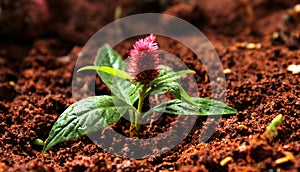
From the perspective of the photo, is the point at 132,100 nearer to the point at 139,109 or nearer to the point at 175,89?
the point at 139,109

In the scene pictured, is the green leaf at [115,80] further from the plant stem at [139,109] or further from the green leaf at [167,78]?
the green leaf at [167,78]

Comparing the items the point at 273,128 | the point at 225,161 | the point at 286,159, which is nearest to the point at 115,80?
the point at 225,161

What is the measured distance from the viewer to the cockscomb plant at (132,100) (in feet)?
7.88

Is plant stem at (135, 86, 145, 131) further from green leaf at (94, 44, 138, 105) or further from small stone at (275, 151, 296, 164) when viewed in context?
small stone at (275, 151, 296, 164)

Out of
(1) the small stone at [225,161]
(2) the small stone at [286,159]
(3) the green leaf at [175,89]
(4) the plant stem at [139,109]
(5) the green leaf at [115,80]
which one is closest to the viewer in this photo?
(2) the small stone at [286,159]

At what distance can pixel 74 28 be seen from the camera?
4.28 metres

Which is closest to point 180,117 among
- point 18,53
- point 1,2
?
point 18,53

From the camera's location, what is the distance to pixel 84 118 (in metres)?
2.48

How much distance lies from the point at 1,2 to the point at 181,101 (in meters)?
2.37

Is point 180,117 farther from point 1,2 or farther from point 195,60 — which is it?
point 1,2

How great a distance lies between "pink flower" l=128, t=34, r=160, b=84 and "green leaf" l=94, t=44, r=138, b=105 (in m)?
0.19

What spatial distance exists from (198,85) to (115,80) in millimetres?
707

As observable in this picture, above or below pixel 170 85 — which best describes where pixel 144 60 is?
above

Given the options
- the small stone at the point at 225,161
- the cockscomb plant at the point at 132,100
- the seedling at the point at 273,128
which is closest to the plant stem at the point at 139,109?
the cockscomb plant at the point at 132,100
